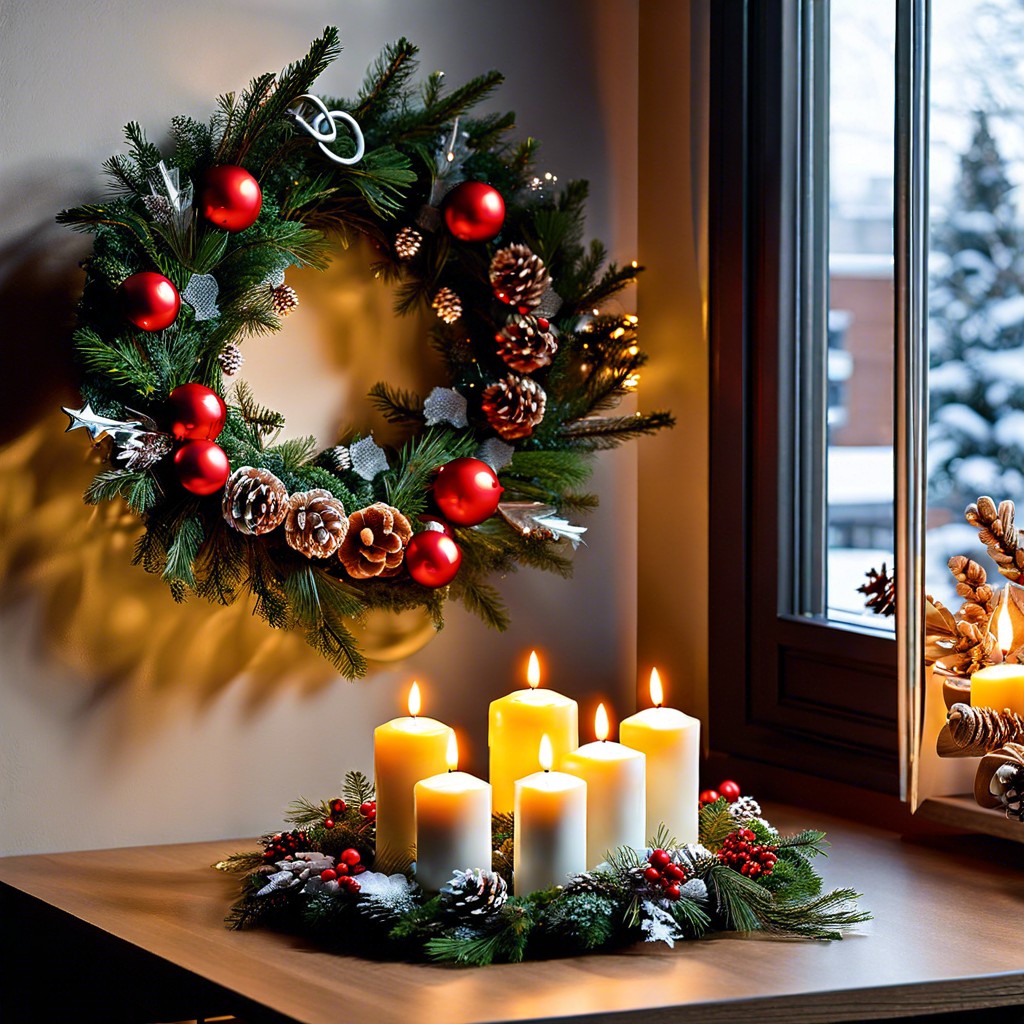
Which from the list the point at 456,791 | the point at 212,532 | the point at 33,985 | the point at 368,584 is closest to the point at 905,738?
the point at 456,791

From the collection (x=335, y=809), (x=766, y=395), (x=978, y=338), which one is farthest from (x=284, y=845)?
(x=978, y=338)

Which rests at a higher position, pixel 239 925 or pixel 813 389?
pixel 813 389

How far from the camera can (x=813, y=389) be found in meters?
1.49

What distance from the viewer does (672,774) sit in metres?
1.17

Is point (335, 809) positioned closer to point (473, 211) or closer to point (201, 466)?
point (201, 466)

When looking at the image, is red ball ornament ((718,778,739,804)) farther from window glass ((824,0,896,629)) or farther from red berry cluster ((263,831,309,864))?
red berry cluster ((263,831,309,864))

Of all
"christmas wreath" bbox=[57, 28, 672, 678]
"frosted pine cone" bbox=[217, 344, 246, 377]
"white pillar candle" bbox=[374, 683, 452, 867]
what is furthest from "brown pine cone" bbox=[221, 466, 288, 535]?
"white pillar candle" bbox=[374, 683, 452, 867]

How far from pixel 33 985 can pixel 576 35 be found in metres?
1.20

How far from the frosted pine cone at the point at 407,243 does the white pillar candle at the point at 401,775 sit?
1.73 ft

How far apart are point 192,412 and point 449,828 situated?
45cm

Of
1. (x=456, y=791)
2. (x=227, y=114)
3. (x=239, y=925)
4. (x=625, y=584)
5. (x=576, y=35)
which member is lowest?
(x=239, y=925)

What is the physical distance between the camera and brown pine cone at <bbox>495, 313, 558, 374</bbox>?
1.40m

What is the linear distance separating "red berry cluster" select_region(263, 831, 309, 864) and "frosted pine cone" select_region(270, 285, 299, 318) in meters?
0.53

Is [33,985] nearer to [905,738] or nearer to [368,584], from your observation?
[368,584]
